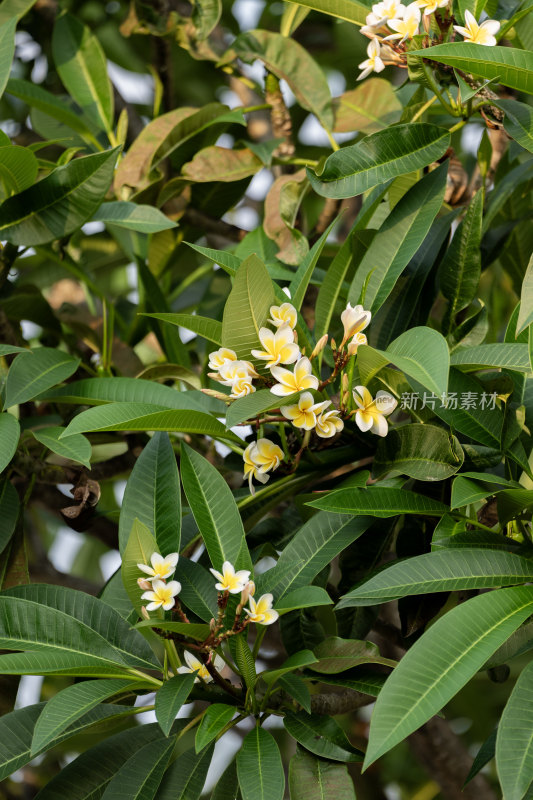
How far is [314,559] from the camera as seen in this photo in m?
0.91

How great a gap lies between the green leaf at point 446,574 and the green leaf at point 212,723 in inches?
6.2

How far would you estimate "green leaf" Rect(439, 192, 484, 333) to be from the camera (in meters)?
1.02

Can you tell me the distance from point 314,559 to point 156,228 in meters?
0.55

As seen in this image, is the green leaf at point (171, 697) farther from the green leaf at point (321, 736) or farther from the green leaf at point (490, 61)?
the green leaf at point (490, 61)

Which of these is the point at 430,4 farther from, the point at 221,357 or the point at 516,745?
the point at 516,745

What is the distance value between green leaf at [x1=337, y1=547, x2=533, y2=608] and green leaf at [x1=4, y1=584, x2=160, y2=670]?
0.24 m

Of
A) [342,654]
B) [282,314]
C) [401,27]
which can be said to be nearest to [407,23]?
[401,27]

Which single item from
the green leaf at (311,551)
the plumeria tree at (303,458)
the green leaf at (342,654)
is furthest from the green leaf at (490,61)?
the green leaf at (342,654)

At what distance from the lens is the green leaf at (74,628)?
88cm

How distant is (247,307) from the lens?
87 centimetres

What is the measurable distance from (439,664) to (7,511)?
62cm

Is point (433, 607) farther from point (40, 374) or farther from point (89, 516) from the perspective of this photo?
point (40, 374)

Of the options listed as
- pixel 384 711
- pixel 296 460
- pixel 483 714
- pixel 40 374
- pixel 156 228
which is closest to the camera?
pixel 384 711

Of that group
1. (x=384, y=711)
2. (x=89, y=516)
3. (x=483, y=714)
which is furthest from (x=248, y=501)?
(x=483, y=714)
